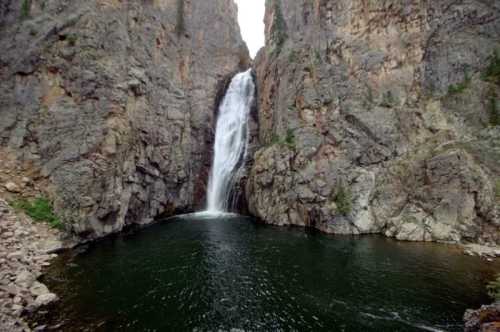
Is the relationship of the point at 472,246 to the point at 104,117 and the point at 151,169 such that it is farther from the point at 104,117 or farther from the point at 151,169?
the point at 104,117

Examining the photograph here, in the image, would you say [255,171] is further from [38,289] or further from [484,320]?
[484,320]

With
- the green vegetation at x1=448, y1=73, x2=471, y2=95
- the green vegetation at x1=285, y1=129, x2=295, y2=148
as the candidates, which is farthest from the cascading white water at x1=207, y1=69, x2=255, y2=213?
the green vegetation at x1=448, y1=73, x2=471, y2=95

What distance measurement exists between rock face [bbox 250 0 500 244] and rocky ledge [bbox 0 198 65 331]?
1997 cm

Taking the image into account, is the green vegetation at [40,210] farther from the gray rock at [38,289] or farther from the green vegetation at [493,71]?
the green vegetation at [493,71]

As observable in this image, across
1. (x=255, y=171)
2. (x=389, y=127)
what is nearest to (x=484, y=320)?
(x=389, y=127)

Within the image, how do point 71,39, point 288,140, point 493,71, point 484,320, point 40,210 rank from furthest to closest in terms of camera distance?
point 288,140
point 493,71
point 71,39
point 40,210
point 484,320

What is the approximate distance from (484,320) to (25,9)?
125 feet

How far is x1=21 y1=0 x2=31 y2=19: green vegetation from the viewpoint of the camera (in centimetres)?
2441

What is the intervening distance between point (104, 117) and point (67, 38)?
26.2 ft

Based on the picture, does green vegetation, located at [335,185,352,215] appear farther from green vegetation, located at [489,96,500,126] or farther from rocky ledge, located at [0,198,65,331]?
rocky ledge, located at [0,198,65,331]

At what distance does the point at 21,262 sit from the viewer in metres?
13.5

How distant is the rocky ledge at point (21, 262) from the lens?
10023mm

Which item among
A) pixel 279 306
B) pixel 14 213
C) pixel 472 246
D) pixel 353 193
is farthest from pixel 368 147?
pixel 14 213

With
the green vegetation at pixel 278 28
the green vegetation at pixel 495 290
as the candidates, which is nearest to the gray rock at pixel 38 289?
the green vegetation at pixel 495 290
